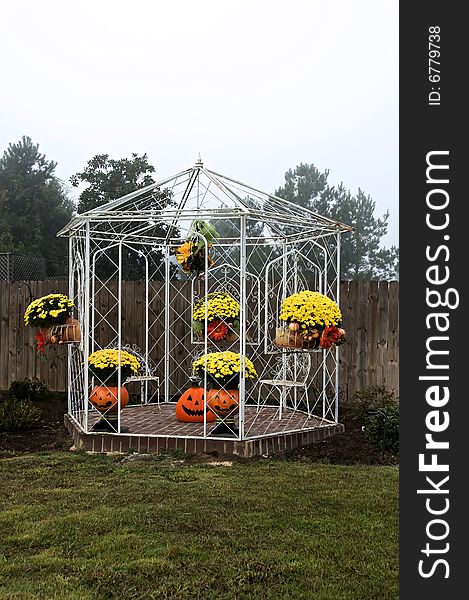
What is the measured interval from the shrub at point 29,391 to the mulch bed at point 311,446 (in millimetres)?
1136

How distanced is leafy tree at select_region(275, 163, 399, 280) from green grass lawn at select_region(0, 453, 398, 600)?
24.4 m

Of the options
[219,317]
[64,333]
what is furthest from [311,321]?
[64,333]

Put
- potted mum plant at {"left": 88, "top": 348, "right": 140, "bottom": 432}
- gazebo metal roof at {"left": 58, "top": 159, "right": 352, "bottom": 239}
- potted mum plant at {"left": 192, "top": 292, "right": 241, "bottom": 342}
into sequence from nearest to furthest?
gazebo metal roof at {"left": 58, "top": 159, "right": 352, "bottom": 239}
potted mum plant at {"left": 88, "top": 348, "right": 140, "bottom": 432}
potted mum plant at {"left": 192, "top": 292, "right": 241, "bottom": 342}

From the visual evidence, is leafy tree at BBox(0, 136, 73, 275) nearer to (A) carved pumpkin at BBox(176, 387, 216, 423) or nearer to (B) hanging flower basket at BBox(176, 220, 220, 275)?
(B) hanging flower basket at BBox(176, 220, 220, 275)

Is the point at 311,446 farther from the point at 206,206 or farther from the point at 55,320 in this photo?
the point at 55,320

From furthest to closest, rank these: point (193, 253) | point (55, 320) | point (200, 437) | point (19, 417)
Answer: point (193, 253)
point (19, 417)
point (55, 320)
point (200, 437)

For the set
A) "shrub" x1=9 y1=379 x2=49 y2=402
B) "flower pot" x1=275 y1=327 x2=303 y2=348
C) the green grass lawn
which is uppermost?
"flower pot" x1=275 y1=327 x2=303 y2=348

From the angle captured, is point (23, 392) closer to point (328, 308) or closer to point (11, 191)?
point (328, 308)

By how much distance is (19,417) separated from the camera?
343 inches

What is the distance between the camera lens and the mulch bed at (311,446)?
7.04 m

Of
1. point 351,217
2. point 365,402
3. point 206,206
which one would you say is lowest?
point 365,402

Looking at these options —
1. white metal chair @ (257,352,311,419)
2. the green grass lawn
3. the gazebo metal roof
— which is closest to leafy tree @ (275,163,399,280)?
white metal chair @ (257,352,311,419)

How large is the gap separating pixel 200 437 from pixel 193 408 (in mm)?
1235

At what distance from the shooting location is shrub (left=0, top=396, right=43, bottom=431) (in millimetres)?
8648
